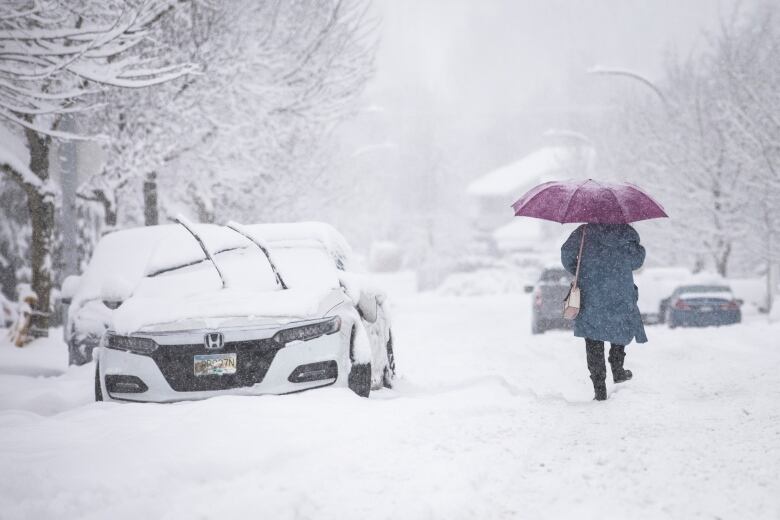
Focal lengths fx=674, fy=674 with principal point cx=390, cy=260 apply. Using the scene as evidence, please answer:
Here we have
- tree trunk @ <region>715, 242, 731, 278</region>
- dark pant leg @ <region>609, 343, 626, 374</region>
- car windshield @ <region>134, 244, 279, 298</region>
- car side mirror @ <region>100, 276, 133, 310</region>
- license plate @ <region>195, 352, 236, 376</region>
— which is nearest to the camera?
license plate @ <region>195, 352, 236, 376</region>

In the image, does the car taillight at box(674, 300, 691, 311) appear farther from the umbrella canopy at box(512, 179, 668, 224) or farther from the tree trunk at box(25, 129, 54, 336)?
the tree trunk at box(25, 129, 54, 336)

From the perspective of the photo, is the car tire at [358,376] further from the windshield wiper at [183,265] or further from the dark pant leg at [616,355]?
the dark pant leg at [616,355]

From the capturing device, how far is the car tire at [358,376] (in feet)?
16.2

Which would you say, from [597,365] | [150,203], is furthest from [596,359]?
[150,203]

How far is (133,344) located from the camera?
4.75 m

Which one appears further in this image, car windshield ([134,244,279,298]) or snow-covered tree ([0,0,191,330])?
snow-covered tree ([0,0,191,330])

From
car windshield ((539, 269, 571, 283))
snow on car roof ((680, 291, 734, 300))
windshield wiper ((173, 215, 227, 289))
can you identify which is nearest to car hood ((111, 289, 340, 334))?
windshield wiper ((173, 215, 227, 289))

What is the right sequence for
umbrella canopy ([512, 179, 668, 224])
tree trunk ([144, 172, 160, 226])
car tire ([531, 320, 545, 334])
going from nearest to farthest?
umbrella canopy ([512, 179, 668, 224]) < tree trunk ([144, 172, 160, 226]) < car tire ([531, 320, 545, 334])

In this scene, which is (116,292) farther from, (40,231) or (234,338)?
(40,231)

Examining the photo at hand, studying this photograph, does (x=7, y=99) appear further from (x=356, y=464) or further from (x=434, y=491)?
(x=434, y=491)

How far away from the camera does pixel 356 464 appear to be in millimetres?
3777

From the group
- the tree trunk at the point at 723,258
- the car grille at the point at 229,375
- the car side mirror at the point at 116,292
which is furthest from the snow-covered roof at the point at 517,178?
the car grille at the point at 229,375

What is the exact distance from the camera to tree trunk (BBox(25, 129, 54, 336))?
10.6 metres

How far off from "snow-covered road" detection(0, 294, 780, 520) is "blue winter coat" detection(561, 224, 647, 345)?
0.60m
